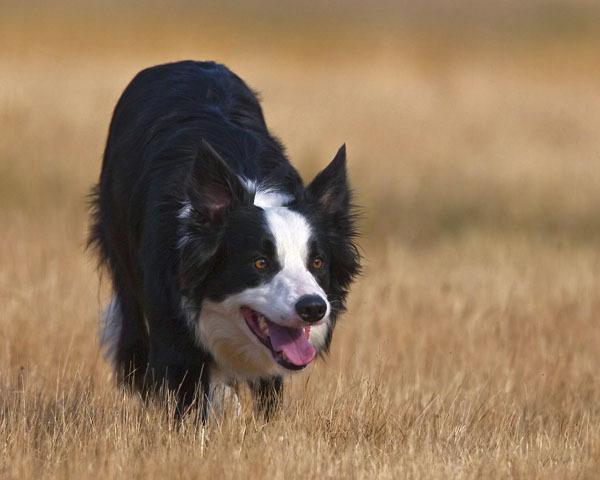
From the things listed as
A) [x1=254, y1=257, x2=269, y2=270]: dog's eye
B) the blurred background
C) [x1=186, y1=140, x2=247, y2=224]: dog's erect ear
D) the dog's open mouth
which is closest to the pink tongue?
the dog's open mouth

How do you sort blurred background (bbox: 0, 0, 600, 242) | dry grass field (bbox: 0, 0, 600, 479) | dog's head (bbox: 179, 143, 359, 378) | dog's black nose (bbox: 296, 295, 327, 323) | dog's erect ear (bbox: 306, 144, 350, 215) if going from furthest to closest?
blurred background (bbox: 0, 0, 600, 242) < dog's erect ear (bbox: 306, 144, 350, 215) < dry grass field (bbox: 0, 0, 600, 479) < dog's head (bbox: 179, 143, 359, 378) < dog's black nose (bbox: 296, 295, 327, 323)

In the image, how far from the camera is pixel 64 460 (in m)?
5.12

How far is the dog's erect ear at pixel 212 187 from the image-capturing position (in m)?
5.46

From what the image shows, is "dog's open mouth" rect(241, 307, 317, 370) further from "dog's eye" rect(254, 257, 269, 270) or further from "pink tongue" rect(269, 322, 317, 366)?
"dog's eye" rect(254, 257, 269, 270)

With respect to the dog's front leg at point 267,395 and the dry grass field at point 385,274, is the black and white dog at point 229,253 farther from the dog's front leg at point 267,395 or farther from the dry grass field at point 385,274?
the dry grass field at point 385,274

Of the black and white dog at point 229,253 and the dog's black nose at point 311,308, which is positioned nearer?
the dog's black nose at point 311,308

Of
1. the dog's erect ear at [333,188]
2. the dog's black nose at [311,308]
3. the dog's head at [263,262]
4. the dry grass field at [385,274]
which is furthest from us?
the dog's erect ear at [333,188]

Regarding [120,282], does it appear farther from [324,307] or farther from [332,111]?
[332,111]

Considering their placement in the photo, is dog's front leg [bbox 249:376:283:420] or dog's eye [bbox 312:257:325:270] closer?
dog's eye [bbox 312:257:325:270]

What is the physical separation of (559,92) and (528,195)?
22.9 ft

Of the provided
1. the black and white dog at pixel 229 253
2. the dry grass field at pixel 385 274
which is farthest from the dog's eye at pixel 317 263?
the dry grass field at pixel 385 274

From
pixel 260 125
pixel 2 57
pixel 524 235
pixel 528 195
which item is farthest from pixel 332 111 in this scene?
pixel 260 125

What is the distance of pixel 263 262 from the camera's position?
5.35 m

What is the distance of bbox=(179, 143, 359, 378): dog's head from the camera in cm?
532
